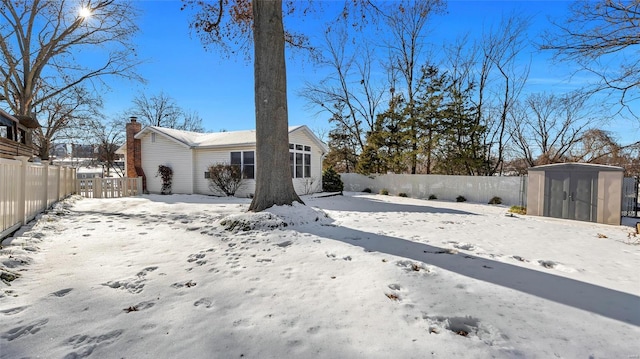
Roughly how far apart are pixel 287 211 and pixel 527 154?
17.8m

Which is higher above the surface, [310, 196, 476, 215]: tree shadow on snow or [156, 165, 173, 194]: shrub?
[156, 165, 173, 194]: shrub

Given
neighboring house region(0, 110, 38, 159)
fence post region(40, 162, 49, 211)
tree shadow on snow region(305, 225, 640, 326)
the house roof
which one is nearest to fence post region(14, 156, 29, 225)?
fence post region(40, 162, 49, 211)

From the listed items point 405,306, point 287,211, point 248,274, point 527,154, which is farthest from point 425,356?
point 527,154

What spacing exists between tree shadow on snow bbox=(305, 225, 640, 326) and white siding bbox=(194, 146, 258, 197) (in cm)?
954

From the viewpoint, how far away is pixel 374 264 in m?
3.53

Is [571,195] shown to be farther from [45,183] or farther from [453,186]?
[45,183]

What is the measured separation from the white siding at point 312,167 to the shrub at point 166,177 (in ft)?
19.9

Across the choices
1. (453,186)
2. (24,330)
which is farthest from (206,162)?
(24,330)

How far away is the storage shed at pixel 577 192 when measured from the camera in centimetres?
845

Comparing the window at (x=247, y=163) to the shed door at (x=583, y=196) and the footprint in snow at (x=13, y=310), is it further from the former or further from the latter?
the shed door at (x=583, y=196)

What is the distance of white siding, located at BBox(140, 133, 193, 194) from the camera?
14195mm

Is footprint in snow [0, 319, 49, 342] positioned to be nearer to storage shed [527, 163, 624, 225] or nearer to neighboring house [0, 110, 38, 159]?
neighboring house [0, 110, 38, 159]

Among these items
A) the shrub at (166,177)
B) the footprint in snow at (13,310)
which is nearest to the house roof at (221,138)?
the shrub at (166,177)

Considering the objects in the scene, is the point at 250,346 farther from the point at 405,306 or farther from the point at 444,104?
the point at 444,104
